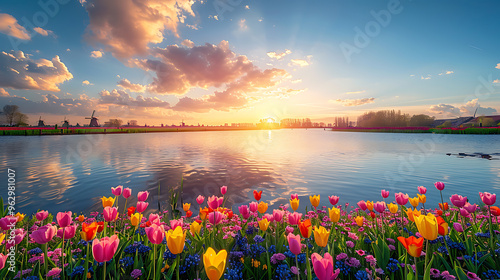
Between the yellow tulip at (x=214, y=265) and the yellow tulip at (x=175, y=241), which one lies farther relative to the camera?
the yellow tulip at (x=175, y=241)

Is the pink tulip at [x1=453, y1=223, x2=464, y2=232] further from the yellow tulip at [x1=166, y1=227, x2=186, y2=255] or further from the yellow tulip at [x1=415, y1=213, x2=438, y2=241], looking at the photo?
the yellow tulip at [x1=166, y1=227, x2=186, y2=255]

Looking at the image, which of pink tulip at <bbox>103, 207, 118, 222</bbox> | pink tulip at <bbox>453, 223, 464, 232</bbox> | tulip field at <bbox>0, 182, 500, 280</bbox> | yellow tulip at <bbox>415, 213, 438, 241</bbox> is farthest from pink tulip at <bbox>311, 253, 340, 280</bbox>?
pink tulip at <bbox>453, 223, 464, 232</bbox>

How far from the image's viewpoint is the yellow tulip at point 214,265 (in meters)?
1.50

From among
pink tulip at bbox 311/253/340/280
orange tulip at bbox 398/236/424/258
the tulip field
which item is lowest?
the tulip field

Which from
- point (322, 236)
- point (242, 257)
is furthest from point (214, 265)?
point (242, 257)

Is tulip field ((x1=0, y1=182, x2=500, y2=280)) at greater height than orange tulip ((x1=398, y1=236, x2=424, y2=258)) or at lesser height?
lesser

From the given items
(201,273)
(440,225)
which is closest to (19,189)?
(201,273)

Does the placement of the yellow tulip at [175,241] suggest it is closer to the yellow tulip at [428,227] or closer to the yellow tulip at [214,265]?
the yellow tulip at [214,265]

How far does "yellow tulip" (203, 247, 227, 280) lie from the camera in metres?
1.50

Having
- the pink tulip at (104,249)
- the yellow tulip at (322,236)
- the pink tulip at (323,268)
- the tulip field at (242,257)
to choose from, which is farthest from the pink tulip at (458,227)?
the pink tulip at (104,249)

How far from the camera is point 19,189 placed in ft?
37.6

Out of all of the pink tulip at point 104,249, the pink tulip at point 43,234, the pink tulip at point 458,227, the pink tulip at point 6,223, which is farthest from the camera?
the pink tulip at point 458,227

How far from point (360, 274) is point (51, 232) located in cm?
338

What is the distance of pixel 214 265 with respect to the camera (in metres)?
1.60
